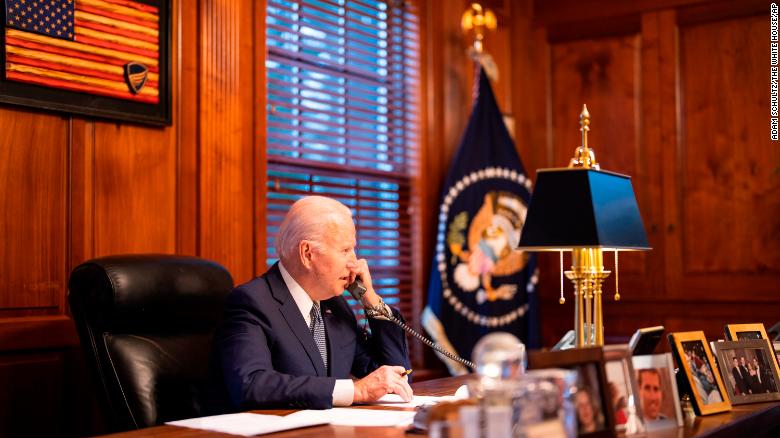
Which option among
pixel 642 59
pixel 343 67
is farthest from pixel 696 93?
pixel 343 67

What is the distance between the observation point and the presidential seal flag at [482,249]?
4395 mm

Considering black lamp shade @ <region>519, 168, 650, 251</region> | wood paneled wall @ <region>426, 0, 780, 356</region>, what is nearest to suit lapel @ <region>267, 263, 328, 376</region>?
black lamp shade @ <region>519, 168, 650, 251</region>

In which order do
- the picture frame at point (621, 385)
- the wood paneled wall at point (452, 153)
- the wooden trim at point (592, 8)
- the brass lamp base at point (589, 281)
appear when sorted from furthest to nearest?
the wooden trim at point (592, 8)
the wood paneled wall at point (452, 153)
the brass lamp base at point (589, 281)
the picture frame at point (621, 385)

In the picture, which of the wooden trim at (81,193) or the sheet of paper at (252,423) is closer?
the sheet of paper at (252,423)

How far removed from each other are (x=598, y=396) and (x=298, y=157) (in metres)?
2.43

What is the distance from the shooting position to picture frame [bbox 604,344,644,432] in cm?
171

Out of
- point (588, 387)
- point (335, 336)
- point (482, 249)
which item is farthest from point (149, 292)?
point (482, 249)

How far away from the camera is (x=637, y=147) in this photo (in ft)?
15.7

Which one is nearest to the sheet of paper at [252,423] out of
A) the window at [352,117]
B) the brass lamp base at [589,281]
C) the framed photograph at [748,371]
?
the brass lamp base at [589,281]

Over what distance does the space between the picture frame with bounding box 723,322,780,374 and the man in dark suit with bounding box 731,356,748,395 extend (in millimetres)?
98

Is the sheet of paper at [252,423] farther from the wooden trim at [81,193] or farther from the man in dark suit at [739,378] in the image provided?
the wooden trim at [81,193]

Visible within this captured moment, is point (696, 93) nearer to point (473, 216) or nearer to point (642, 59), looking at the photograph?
point (642, 59)

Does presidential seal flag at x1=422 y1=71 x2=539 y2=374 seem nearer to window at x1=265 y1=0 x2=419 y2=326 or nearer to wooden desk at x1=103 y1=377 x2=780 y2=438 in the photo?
window at x1=265 y1=0 x2=419 y2=326

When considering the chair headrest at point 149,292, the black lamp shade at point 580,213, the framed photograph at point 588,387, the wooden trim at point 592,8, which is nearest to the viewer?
the framed photograph at point 588,387
